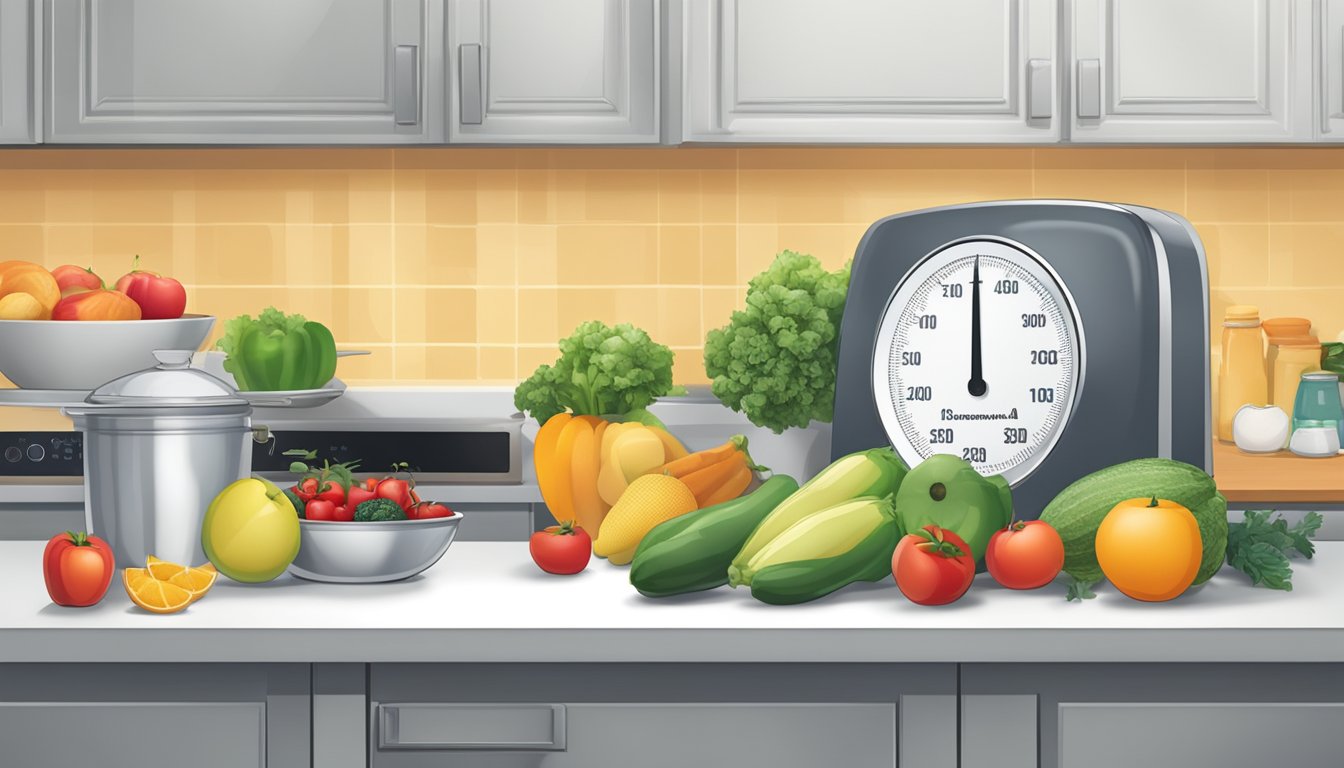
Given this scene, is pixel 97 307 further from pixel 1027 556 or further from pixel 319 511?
pixel 1027 556

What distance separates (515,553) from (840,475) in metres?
0.33

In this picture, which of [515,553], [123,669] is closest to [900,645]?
[515,553]

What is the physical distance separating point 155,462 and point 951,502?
65cm

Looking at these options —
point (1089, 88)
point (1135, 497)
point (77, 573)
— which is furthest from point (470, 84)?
point (1135, 497)

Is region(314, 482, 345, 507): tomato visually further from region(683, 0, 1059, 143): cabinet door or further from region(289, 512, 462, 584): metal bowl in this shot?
region(683, 0, 1059, 143): cabinet door

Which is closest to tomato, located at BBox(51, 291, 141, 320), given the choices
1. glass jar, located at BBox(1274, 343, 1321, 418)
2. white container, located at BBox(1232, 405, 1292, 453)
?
white container, located at BBox(1232, 405, 1292, 453)

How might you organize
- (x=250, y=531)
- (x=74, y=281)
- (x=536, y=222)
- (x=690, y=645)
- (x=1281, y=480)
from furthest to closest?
1. (x=536, y=222)
2. (x=1281, y=480)
3. (x=74, y=281)
4. (x=250, y=531)
5. (x=690, y=645)

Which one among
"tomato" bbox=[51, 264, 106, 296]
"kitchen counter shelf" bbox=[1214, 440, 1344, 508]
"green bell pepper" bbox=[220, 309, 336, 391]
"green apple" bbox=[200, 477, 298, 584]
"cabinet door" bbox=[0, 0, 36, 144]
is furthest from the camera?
"cabinet door" bbox=[0, 0, 36, 144]

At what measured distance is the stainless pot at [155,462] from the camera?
41.2 inches

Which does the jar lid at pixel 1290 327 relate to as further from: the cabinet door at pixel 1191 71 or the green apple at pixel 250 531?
the green apple at pixel 250 531

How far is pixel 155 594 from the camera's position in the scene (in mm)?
957

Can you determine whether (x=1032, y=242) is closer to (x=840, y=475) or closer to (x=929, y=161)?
(x=840, y=475)

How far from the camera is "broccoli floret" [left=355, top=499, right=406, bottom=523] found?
1.05 metres

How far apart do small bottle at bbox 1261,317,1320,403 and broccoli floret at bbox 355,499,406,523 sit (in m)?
2.12
